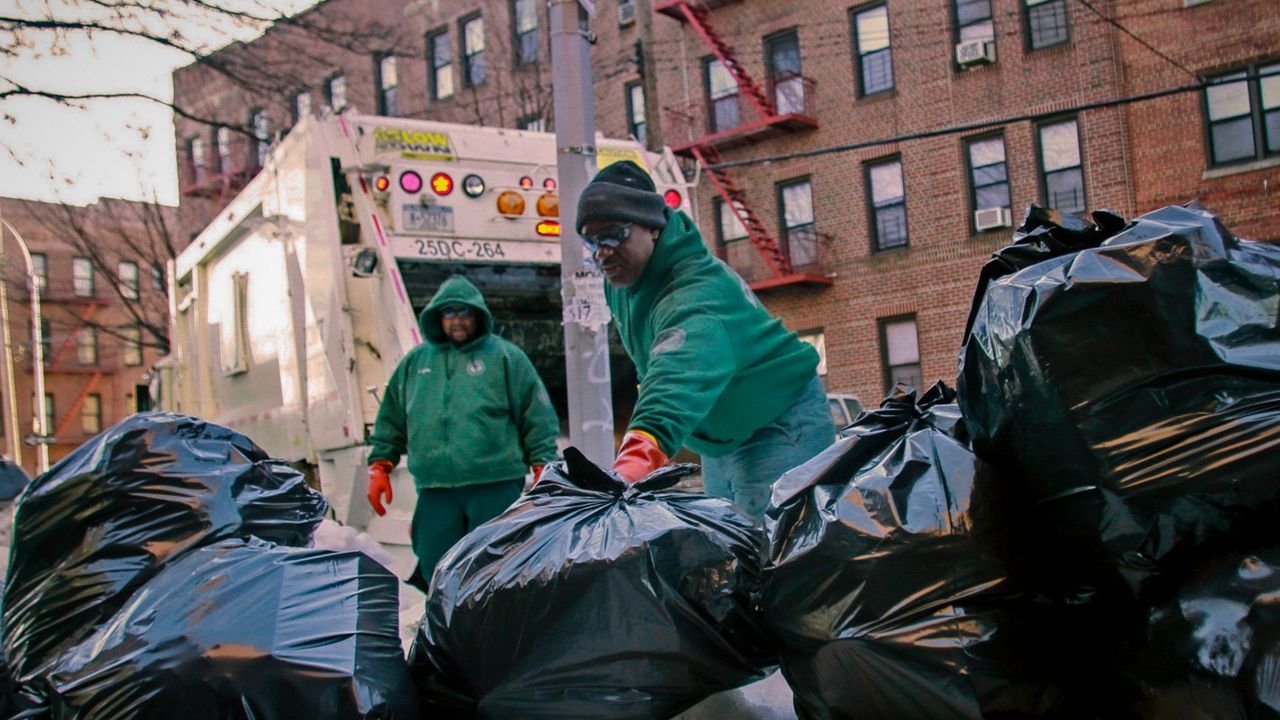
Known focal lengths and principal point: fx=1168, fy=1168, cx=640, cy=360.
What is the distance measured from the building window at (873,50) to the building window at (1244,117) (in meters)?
4.68

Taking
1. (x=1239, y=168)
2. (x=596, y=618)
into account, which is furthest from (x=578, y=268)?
(x=1239, y=168)

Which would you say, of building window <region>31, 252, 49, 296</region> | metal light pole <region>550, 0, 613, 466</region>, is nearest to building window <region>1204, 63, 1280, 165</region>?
metal light pole <region>550, 0, 613, 466</region>

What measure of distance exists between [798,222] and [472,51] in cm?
683

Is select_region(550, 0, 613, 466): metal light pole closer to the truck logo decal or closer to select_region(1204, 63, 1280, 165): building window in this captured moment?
the truck logo decal

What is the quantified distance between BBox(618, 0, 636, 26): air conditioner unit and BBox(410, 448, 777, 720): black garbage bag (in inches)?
767

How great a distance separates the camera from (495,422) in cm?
465

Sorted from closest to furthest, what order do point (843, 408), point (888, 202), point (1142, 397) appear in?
point (1142, 397)
point (843, 408)
point (888, 202)

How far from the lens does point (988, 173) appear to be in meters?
17.1

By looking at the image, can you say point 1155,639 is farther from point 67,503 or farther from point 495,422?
point 495,422

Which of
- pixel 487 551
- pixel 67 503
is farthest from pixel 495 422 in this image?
pixel 487 551

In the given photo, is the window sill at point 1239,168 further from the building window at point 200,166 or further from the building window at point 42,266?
the building window at point 42,266

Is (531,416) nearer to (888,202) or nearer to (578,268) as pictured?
(578,268)

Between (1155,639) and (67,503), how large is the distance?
2237 mm

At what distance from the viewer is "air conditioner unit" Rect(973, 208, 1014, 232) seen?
16.5 meters
